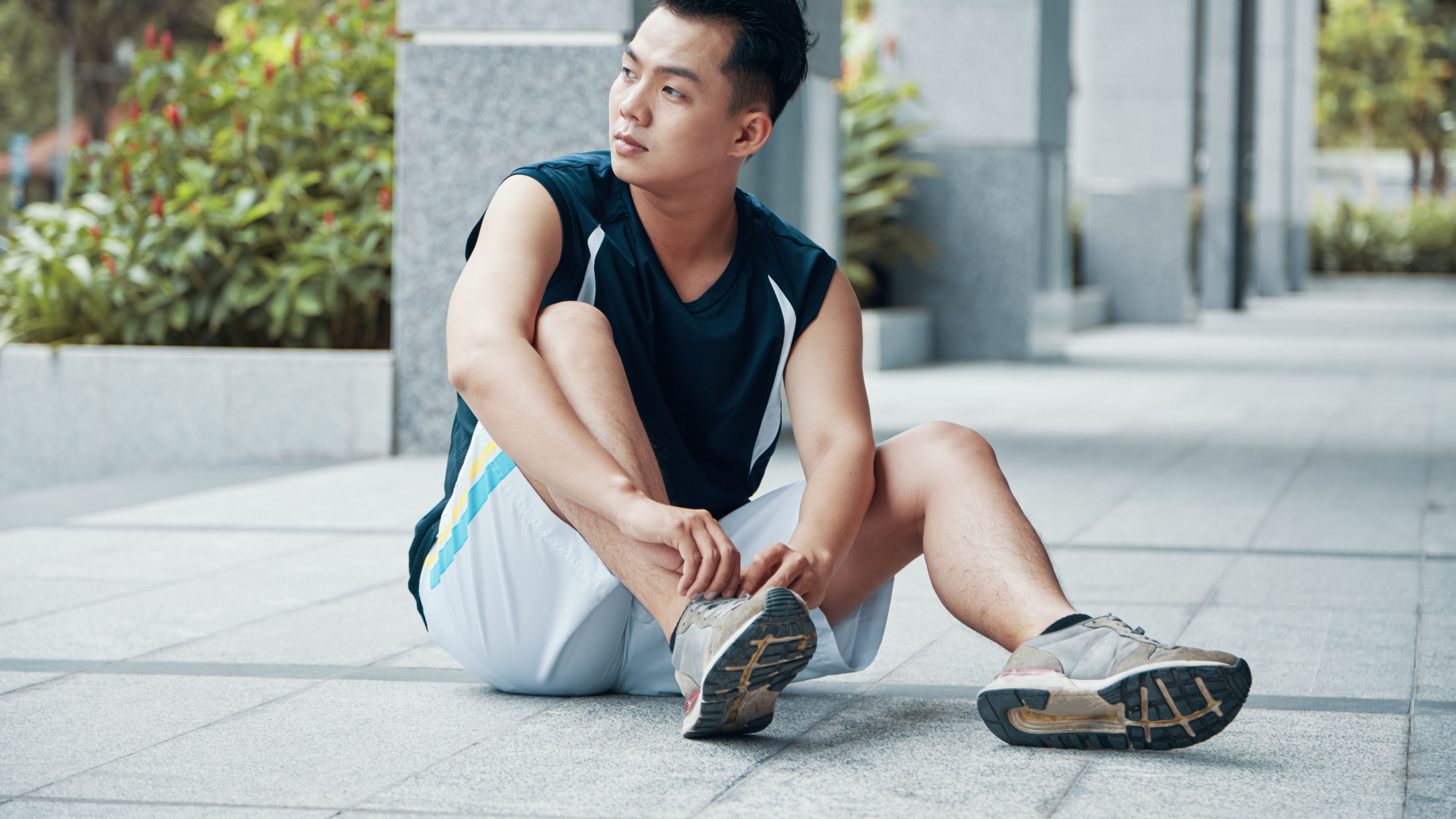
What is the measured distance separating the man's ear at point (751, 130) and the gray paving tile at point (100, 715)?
128cm

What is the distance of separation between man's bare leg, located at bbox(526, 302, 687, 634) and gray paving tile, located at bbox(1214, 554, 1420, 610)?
75.6 inches

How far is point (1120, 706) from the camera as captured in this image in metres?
2.54

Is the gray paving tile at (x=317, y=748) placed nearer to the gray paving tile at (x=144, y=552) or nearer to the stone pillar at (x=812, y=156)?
the gray paving tile at (x=144, y=552)

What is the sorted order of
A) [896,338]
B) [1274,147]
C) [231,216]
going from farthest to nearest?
[1274,147]
[896,338]
[231,216]

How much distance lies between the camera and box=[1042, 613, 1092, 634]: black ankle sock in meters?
2.59

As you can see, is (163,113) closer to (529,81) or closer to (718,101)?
(529,81)

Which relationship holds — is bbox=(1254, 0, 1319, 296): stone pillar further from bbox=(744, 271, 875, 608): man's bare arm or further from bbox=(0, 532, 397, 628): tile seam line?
bbox=(744, 271, 875, 608): man's bare arm

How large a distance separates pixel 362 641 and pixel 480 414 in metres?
1.10

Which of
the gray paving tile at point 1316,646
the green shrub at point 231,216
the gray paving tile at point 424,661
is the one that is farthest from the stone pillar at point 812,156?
the gray paving tile at point 424,661

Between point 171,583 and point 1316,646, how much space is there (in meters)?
2.72

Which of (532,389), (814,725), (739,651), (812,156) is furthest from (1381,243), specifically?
(739,651)

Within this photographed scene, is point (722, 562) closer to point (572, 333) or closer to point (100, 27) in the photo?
point (572, 333)

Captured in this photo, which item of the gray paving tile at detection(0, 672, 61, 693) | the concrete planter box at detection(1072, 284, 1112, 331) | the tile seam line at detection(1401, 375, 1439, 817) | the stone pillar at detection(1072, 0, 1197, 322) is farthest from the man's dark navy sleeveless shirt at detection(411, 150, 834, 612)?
the stone pillar at detection(1072, 0, 1197, 322)

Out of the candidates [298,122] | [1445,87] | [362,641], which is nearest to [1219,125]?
[298,122]
